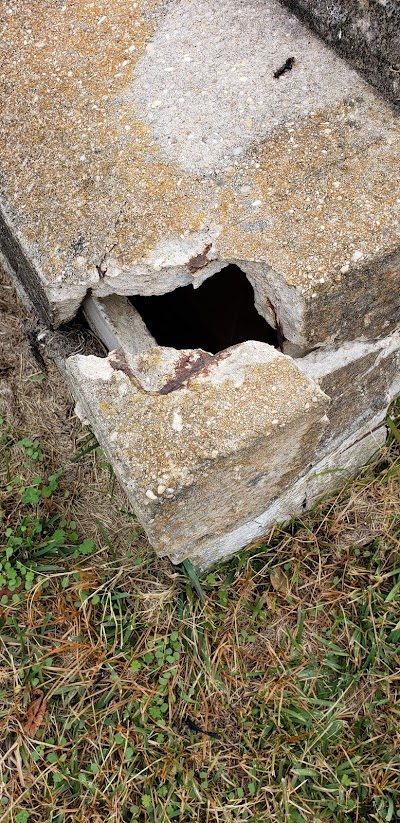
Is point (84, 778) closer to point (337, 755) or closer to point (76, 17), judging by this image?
point (337, 755)

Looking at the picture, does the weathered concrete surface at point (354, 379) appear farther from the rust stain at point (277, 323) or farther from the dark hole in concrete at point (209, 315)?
the dark hole in concrete at point (209, 315)

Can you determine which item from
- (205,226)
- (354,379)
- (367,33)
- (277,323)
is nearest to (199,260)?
(205,226)

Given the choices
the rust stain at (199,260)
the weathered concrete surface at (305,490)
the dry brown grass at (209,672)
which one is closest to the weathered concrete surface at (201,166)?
the rust stain at (199,260)

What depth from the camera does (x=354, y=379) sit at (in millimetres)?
1961

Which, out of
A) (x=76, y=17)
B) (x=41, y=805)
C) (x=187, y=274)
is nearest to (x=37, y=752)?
(x=41, y=805)

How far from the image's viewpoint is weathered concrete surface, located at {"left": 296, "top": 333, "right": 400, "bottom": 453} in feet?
6.09

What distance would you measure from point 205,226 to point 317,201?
0.94ft

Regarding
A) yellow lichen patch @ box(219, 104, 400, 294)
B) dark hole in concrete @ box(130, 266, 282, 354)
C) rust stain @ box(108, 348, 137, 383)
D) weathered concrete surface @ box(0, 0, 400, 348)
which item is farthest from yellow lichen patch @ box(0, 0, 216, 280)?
dark hole in concrete @ box(130, 266, 282, 354)

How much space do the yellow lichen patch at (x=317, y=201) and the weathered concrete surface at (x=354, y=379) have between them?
268mm

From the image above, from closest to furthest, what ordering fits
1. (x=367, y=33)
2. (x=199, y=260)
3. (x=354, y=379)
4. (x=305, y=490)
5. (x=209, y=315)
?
(x=199, y=260), (x=367, y=33), (x=354, y=379), (x=305, y=490), (x=209, y=315)

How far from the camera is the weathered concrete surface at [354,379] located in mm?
1855

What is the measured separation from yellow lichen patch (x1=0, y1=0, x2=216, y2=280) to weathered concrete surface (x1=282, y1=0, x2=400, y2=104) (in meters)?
0.51

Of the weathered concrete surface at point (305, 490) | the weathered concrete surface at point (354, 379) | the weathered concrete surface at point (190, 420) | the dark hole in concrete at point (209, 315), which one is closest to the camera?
the weathered concrete surface at point (190, 420)

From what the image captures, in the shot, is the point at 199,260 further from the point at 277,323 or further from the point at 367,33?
the point at 367,33
